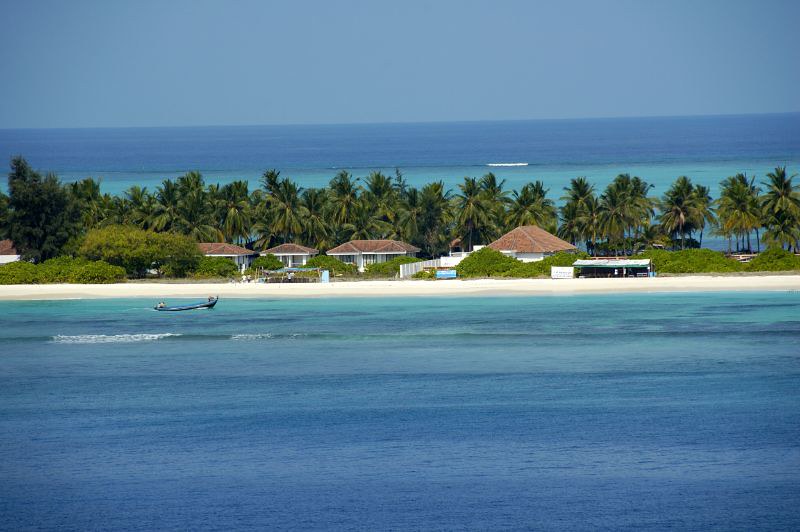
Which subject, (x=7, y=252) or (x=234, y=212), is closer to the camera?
(x=7, y=252)

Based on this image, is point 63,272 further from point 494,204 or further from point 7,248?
point 494,204

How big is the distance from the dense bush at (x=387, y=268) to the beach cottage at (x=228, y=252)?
8335mm

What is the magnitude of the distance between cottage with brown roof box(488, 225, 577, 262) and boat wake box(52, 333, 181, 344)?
79.7ft

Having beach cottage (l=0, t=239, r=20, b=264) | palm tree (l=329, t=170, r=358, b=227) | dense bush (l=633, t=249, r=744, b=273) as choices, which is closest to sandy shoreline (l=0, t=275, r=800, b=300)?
dense bush (l=633, t=249, r=744, b=273)

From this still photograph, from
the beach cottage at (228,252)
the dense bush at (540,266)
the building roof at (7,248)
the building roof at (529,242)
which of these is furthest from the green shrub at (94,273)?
the dense bush at (540,266)

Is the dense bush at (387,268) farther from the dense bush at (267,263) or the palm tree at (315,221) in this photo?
the palm tree at (315,221)

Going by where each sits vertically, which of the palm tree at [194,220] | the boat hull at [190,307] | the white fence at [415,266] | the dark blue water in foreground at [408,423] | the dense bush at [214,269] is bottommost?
the dark blue water in foreground at [408,423]

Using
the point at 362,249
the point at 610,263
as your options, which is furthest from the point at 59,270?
the point at 610,263

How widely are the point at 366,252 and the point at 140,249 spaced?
532 inches

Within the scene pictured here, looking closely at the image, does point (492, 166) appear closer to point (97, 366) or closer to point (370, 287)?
point (370, 287)

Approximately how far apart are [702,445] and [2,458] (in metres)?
19.1

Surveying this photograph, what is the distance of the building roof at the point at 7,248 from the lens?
7325 cm

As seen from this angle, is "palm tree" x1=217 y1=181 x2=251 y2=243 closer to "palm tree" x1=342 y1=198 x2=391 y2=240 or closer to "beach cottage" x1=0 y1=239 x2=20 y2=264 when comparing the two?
"palm tree" x1=342 y1=198 x2=391 y2=240

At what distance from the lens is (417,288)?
64562 mm
